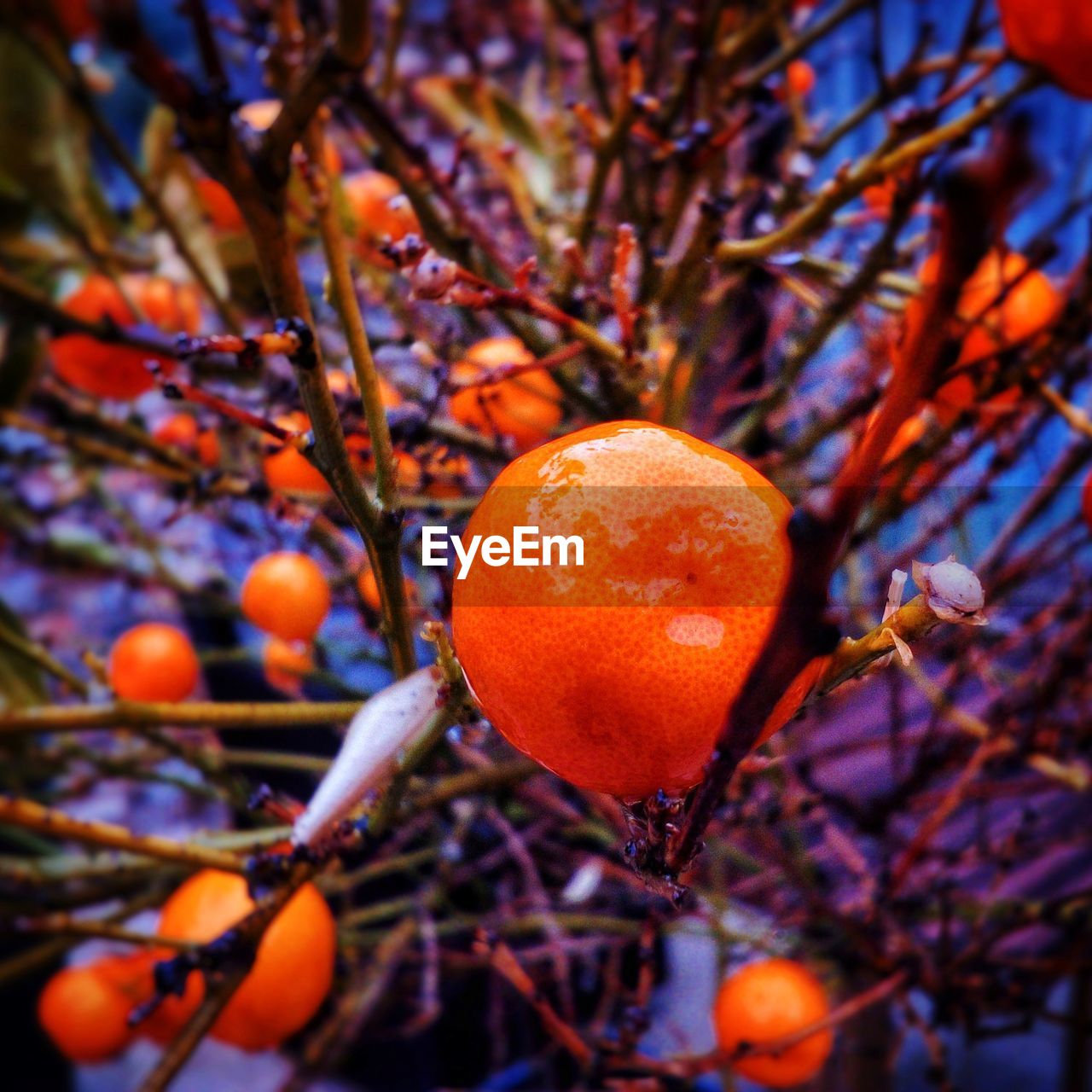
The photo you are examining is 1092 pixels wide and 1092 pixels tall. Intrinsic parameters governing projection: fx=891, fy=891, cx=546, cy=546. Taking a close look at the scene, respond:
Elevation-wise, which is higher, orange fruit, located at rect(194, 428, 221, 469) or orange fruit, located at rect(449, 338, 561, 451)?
orange fruit, located at rect(449, 338, 561, 451)

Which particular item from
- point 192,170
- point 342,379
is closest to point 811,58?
point 192,170

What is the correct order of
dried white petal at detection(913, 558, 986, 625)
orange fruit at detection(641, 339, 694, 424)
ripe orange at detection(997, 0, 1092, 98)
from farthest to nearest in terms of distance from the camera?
1. orange fruit at detection(641, 339, 694, 424)
2. ripe orange at detection(997, 0, 1092, 98)
3. dried white petal at detection(913, 558, 986, 625)

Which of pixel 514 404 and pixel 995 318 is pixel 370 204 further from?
pixel 995 318

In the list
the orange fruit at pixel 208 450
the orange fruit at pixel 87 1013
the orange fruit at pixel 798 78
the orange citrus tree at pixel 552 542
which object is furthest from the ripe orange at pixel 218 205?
the orange fruit at pixel 87 1013

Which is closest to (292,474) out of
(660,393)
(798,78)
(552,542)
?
(660,393)

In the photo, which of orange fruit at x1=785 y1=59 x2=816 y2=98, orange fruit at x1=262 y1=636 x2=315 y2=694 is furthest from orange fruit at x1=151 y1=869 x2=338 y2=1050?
orange fruit at x1=785 y1=59 x2=816 y2=98

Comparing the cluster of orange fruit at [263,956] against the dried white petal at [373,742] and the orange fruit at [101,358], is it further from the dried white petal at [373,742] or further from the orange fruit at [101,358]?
the orange fruit at [101,358]

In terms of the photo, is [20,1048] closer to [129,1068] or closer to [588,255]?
[129,1068]

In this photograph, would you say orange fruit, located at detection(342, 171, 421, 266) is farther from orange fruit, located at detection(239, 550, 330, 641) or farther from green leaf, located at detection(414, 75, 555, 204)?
orange fruit, located at detection(239, 550, 330, 641)
